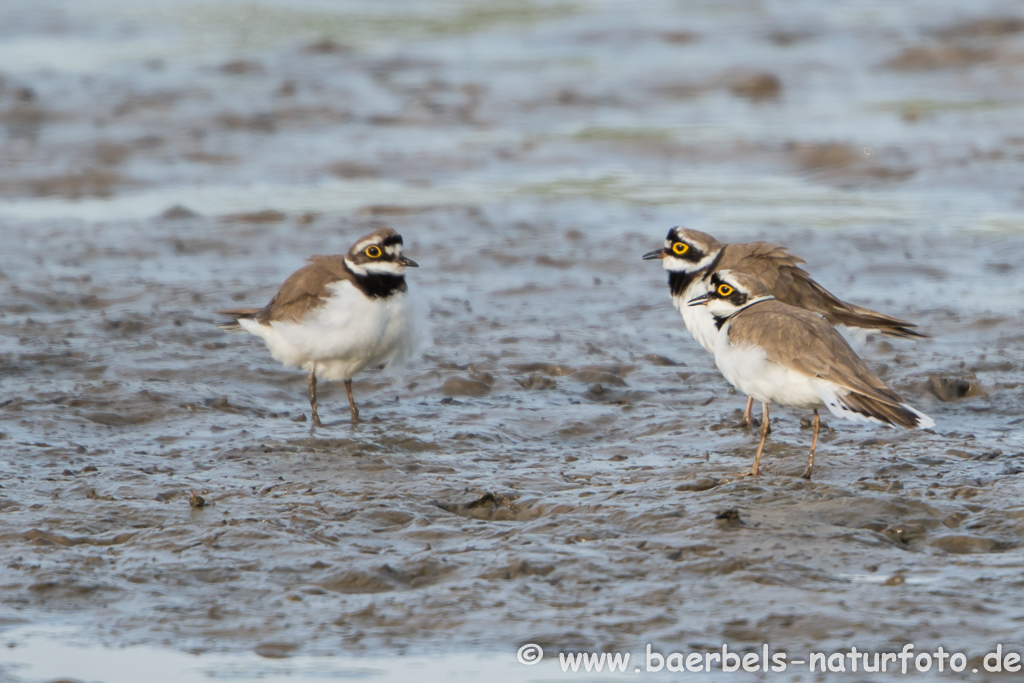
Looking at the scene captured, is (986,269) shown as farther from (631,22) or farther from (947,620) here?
(631,22)

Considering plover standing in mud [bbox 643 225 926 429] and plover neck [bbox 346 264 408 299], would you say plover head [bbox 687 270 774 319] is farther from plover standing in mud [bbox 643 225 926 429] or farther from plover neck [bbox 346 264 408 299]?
plover neck [bbox 346 264 408 299]

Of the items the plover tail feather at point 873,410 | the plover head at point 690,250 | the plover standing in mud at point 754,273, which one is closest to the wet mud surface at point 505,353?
the plover tail feather at point 873,410

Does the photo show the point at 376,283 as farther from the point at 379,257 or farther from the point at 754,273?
the point at 754,273

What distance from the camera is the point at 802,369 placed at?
6.14 meters

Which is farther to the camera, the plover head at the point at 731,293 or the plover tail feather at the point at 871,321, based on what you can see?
the plover tail feather at the point at 871,321

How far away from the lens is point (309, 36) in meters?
21.4

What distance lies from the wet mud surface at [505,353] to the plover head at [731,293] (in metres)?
0.69

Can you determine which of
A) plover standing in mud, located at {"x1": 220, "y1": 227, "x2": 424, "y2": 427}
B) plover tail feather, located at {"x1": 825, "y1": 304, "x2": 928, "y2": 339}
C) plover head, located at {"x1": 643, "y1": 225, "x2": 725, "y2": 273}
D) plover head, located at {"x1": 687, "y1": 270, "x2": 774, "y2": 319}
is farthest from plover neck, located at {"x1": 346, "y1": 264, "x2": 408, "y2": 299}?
plover tail feather, located at {"x1": 825, "y1": 304, "x2": 928, "y2": 339}

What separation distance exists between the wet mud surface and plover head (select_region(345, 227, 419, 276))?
2.83ft

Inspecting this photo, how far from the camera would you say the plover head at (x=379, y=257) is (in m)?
7.62

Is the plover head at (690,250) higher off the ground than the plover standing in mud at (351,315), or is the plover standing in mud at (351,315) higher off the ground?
the plover head at (690,250)

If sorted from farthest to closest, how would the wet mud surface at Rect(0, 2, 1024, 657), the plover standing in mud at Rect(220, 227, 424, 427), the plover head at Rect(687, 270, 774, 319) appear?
the plover standing in mud at Rect(220, 227, 424, 427) → the plover head at Rect(687, 270, 774, 319) → the wet mud surface at Rect(0, 2, 1024, 657)

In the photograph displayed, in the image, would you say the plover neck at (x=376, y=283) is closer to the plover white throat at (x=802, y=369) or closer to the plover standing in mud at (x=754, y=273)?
the plover standing in mud at (x=754, y=273)

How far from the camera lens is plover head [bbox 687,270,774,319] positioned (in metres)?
7.14
